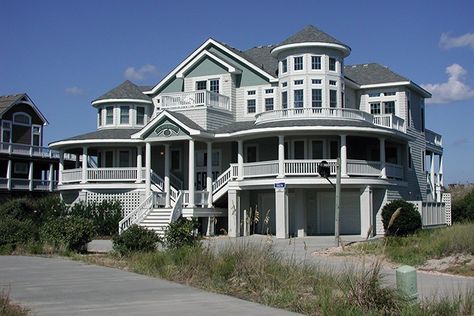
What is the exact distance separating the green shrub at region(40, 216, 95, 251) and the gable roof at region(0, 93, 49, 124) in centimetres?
3670

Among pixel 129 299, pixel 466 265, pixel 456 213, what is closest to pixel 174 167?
pixel 456 213

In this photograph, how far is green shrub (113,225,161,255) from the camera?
739 inches

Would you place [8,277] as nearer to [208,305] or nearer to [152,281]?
[152,281]

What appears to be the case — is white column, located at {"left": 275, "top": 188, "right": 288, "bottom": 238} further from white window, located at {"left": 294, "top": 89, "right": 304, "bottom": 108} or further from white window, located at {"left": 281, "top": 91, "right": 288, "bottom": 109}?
white window, located at {"left": 281, "top": 91, "right": 288, "bottom": 109}

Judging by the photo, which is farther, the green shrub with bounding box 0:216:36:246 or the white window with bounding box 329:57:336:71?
the white window with bounding box 329:57:336:71

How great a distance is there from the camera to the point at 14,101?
183 feet

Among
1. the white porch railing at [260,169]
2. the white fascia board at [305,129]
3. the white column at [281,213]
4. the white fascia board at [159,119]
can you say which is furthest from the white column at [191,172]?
the white column at [281,213]

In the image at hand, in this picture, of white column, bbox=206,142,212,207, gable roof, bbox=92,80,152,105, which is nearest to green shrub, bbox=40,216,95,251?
white column, bbox=206,142,212,207

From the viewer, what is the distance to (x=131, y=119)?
41.1 m

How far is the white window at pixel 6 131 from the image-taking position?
181ft

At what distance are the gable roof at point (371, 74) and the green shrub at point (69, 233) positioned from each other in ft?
78.7

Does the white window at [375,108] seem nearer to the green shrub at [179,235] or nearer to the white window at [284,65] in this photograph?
the white window at [284,65]

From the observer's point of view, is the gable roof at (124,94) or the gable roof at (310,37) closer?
the gable roof at (310,37)

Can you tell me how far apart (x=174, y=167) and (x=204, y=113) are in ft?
16.8
